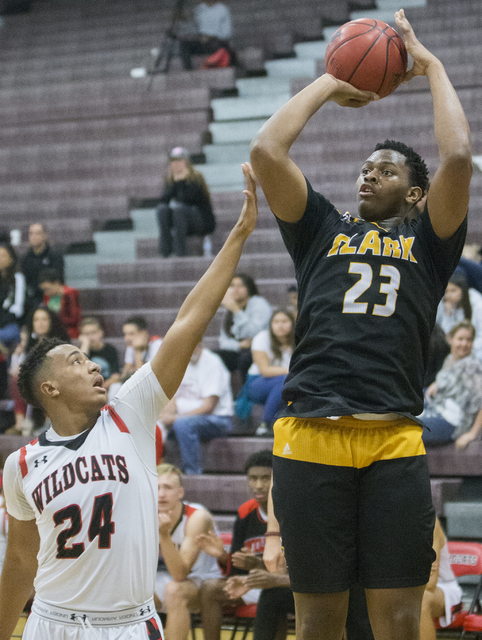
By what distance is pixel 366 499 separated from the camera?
7.54ft

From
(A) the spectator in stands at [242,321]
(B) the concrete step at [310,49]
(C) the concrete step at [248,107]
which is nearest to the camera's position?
(A) the spectator in stands at [242,321]

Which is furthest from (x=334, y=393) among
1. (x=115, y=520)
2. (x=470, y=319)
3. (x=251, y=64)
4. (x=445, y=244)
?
(x=251, y=64)

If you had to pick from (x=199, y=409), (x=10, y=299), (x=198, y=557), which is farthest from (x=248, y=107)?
(x=198, y=557)

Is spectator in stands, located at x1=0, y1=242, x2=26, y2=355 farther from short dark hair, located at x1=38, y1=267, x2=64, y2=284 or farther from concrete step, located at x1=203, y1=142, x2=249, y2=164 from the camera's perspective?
concrete step, located at x1=203, y1=142, x2=249, y2=164

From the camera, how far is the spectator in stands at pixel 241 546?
4422 mm

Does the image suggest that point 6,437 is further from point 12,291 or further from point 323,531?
point 323,531

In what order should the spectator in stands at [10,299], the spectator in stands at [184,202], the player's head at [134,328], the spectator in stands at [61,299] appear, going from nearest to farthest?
the player's head at [134,328] < the spectator in stands at [61,299] < the spectator in stands at [10,299] < the spectator in stands at [184,202]

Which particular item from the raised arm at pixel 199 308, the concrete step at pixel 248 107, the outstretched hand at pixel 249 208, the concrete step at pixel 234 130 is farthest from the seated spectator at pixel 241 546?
the concrete step at pixel 248 107

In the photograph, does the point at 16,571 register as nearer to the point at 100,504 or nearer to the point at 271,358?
the point at 100,504

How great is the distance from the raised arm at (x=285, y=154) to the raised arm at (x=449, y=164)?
34cm

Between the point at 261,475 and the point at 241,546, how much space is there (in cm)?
44

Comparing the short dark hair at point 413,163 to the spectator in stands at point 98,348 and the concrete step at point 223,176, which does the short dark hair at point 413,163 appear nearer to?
the spectator in stands at point 98,348

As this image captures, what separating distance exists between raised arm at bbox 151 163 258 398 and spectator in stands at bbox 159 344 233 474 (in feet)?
11.9

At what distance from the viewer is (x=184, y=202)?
8.45 meters
